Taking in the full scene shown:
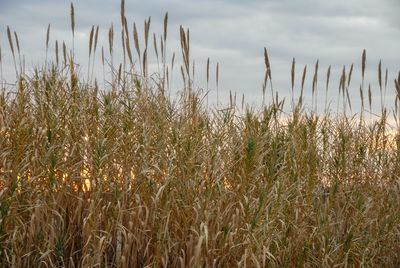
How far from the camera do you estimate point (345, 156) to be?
4.54 metres

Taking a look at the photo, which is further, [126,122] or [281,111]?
[281,111]

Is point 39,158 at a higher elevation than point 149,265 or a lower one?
higher

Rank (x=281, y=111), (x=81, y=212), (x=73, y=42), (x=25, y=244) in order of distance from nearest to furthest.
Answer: (x=25, y=244), (x=81, y=212), (x=73, y=42), (x=281, y=111)

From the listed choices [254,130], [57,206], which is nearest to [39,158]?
[57,206]

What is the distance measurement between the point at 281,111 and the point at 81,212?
2354 millimetres

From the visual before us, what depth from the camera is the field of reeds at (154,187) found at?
3.02 m

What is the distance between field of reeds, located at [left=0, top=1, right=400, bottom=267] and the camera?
302 cm

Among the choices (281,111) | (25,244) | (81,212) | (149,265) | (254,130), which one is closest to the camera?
(149,265)

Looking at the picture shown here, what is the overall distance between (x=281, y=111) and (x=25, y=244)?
2.80m

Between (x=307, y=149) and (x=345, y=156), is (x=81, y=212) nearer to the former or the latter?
(x=307, y=149)

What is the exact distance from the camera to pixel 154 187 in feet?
11.1

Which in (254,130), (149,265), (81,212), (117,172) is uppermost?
(254,130)

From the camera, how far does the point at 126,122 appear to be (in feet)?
11.4

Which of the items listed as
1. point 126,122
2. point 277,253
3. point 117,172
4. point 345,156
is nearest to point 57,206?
point 117,172
